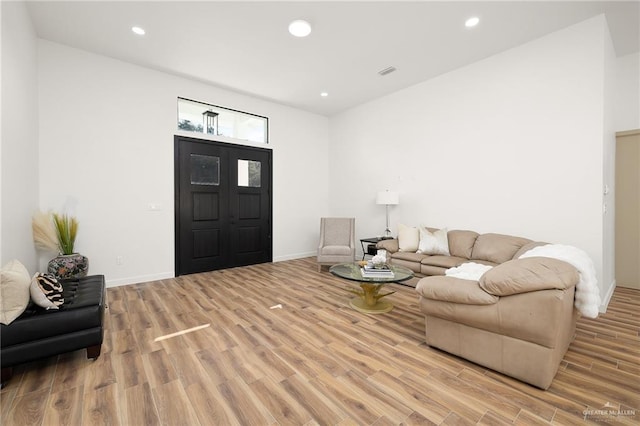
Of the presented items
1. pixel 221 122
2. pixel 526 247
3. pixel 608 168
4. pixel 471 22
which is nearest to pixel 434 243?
pixel 526 247

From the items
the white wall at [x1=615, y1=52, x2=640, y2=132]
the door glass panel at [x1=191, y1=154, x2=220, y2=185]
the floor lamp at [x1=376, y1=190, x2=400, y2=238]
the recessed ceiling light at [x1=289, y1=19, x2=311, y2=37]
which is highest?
the recessed ceiling light at [x1=289, y1=19, x2=311, y2=37]

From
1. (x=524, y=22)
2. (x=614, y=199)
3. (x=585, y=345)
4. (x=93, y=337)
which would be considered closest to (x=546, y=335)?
(x=585, y=345)

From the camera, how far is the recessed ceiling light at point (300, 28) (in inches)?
128

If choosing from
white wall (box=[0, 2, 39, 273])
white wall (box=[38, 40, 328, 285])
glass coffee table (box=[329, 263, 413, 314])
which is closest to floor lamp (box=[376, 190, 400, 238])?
glass coffee table (box=[329, 263, 413, 314])

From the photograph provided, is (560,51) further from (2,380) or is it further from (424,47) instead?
(2,380)

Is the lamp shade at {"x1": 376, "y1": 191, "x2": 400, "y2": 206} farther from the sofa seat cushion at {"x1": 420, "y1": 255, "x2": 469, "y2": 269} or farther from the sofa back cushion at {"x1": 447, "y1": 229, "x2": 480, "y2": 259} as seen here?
the sofa seat cushion at {"x1": 420, "y1": 255, "x2": 469, "y2": 269}

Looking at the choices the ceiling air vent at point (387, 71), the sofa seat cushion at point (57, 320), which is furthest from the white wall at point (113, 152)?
the ceiling air vent at point (387, 71)

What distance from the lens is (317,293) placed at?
3.87 meters

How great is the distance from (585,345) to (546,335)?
1.19m

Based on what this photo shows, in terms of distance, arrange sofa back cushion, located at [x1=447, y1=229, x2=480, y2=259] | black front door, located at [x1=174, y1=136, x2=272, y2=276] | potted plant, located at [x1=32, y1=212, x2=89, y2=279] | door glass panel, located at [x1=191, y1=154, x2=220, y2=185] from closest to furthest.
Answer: potted plant, located at [x1=32, y1=212, x2=89, y2=279] < sofa back cushion, located at [x1=447, y1=229, x2=480, y2=259] < black front door, located at [x1=174, y1=136, x2=272, y2=276] < door glass panel, located at [x1=191, y1=154, x2=220, y2=185]

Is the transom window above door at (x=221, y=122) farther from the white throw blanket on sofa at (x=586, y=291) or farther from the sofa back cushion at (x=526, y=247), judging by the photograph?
the white throw blanket on sofa at (x=586, y=291)

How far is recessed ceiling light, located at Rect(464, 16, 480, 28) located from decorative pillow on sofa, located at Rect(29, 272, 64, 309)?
193 inches

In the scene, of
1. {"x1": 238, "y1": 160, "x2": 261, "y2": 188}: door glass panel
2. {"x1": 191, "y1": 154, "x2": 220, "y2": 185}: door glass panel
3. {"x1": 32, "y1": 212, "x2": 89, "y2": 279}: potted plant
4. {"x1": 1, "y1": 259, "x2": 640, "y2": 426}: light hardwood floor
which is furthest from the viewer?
{"x1": 238, "y1": 160, "x2": 261, "y2": 188}: door glass panel

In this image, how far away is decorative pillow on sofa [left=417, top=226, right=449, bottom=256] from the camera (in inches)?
162
